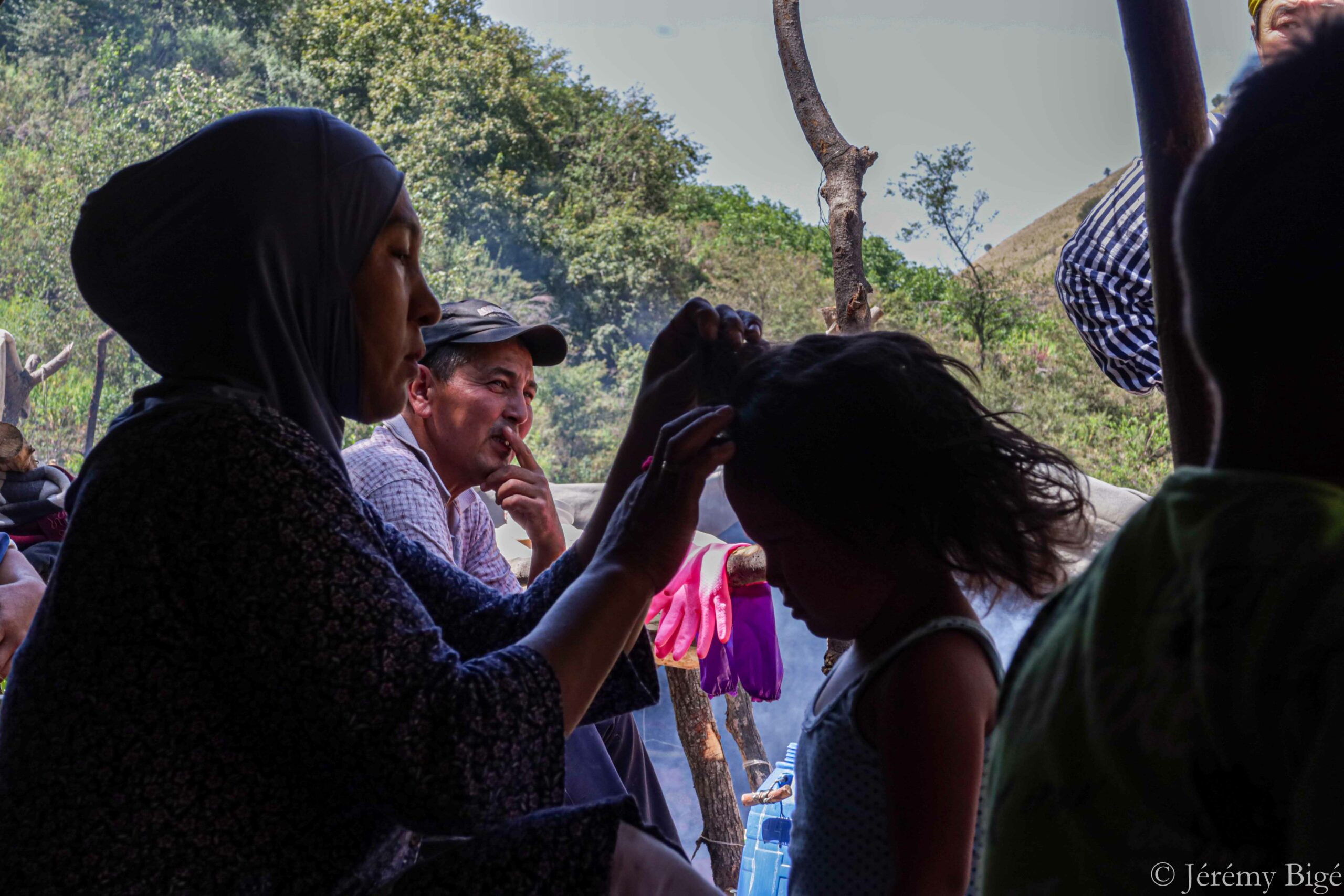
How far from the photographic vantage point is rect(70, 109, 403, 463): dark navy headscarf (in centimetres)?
123

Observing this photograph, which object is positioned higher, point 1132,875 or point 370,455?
point 370,455

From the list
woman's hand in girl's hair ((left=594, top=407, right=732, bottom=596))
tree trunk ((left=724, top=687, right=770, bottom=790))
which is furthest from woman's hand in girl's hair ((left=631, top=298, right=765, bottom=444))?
tree trunk ((left=724, top=687, right=770, bottom=790))

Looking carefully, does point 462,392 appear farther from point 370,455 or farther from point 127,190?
point 127,190

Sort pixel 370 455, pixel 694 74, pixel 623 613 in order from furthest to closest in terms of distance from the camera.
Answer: pixel 694 74
pixel 370 455
pixel 623 613

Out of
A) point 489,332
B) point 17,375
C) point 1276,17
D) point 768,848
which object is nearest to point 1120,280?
point 1276,17

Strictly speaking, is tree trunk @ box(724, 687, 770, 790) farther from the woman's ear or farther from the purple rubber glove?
the woman's ear

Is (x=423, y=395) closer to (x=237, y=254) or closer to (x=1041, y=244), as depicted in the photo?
(x=237, y=254)

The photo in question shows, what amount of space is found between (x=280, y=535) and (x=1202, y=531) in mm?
835

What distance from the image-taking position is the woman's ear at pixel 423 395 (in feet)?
9.17

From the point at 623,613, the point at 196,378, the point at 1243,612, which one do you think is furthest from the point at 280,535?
the point at 1243,612

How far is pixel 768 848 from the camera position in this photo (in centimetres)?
399

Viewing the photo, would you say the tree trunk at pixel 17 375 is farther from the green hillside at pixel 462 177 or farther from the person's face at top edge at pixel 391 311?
the person's face at top edge at pixel 391 311

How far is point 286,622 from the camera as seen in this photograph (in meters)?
1.04

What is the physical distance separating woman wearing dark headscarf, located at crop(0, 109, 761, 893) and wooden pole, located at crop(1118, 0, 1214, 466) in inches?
32.3
